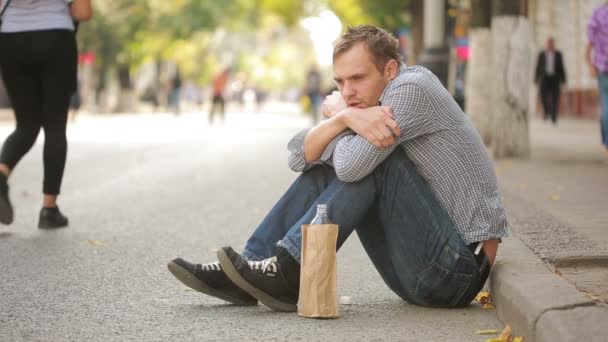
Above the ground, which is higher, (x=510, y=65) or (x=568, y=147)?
(x=510, y=65)

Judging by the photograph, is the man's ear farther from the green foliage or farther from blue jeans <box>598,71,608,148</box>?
the green foliage

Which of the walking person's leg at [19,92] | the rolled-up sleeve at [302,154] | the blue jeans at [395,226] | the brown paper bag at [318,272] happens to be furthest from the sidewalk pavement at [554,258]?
the walking person's leg at [19,92]

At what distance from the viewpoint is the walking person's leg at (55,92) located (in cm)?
748

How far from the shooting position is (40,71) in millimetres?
7613

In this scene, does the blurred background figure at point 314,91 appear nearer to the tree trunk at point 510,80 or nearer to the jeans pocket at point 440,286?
the tree trunk at point 510,80

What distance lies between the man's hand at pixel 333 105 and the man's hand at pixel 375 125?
0.24m

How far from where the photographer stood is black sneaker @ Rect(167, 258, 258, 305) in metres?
4.83

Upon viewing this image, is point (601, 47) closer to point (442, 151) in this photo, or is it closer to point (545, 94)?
point (442, 151)

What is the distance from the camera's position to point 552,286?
4.40 metres

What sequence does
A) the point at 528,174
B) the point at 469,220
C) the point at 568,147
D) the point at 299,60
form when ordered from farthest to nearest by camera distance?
the point at 299,60 < the point at 568,147 < the point at 528,174 < the point at 469,220

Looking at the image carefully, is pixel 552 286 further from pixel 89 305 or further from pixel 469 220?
pixel 89 305

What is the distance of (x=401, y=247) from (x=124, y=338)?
1.15 meters

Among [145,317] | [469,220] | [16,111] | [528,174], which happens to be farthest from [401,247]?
[528,174]

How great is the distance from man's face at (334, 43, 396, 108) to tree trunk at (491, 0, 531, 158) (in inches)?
342
